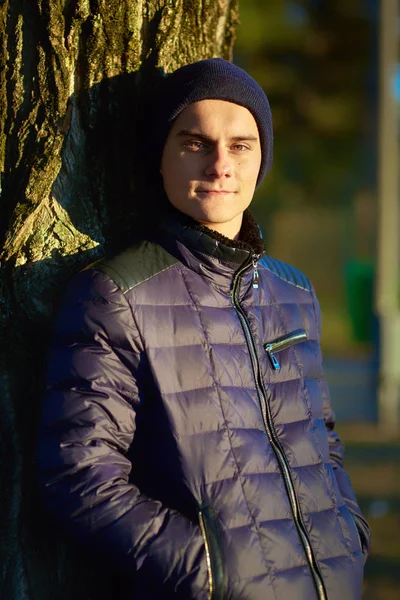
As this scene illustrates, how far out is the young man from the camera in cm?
217

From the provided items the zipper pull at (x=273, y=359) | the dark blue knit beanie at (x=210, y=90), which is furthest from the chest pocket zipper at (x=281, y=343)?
the dark blue knit beanie at (x=210, y=90)

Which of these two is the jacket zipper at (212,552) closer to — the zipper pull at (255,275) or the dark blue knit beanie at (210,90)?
the zipper pull at (255,275)

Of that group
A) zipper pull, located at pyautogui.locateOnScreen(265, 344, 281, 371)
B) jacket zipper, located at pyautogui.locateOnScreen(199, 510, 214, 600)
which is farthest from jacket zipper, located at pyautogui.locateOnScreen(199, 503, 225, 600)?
zipper pull, located at pyautogui.locateOnScreen(265, 344, 281, 371)

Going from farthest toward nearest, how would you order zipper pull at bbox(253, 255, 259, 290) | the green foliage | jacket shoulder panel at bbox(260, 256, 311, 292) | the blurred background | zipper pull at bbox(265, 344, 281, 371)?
the green foliage, the blurred background, jacket shoulder panel at bbox(260, 256, 311, 292), zipper pull at bbox(253, 255, 259, 290), zipper pull at bbox(265, 344, 281, 371)

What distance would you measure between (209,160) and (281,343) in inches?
21.3

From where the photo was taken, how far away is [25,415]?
8.50 feet

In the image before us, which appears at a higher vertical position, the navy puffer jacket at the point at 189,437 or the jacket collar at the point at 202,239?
the jacket collar at the point at 202,239

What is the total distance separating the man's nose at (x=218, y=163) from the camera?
2.49 meters

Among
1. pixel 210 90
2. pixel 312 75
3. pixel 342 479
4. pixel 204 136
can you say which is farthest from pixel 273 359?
pixel 312 75

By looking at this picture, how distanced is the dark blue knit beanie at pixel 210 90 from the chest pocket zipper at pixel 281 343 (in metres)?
0.57

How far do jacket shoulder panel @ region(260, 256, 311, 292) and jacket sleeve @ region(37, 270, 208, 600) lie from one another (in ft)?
2.14

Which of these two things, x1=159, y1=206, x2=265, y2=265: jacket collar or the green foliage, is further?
the green foliage

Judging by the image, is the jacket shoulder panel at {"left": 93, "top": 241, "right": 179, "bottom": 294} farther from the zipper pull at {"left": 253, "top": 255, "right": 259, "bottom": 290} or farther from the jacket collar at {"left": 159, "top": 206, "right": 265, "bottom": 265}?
the zipper pull at {"left": 253, "top": 255, "right": 259, "bottom": 290}

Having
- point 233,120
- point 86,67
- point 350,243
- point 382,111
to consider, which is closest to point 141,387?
point 233,120
